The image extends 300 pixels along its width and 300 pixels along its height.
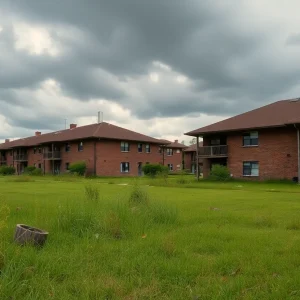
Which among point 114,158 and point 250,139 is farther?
point 114,158

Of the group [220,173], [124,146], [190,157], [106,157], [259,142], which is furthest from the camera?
[190,157]

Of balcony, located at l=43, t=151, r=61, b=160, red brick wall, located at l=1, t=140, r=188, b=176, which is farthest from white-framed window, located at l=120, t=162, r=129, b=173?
balcony, located at l=43, t=151, r=61, b=160

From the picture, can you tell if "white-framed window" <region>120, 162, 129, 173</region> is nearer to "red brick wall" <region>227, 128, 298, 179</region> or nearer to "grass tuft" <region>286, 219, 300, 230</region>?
"red brick wall" <region>227, 128, 298, 179</region>

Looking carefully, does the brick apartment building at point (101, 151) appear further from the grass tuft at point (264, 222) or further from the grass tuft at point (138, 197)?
the grass tuft at point (264, 222)

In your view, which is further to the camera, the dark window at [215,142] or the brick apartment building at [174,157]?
the brick apartment building at [174,157]

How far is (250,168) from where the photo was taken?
36219 millimetres

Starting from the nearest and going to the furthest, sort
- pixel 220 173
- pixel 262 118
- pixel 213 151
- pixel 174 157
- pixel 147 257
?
1. pixel 147 257
2. pixel 220 173
3. pixel 262 118
4. pixel 213 151
5. pixel 174 157

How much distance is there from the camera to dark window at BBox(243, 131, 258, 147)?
3594 cm

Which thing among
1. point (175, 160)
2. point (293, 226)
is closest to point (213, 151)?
point (293, 226)

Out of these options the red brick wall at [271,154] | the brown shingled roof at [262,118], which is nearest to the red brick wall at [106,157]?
the brown shingled roof at [262,118]

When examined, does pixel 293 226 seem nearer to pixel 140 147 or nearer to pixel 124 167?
pixel 124 167

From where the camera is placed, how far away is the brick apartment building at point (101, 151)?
160 ft

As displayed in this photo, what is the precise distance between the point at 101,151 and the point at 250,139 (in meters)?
20.0

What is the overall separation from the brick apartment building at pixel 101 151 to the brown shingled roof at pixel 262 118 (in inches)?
534
